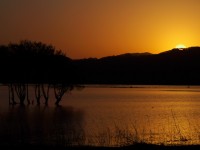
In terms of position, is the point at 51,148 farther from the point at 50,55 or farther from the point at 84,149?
the point at 50,55

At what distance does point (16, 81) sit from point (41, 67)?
5.48 m

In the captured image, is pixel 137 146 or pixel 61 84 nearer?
pixel 137 146

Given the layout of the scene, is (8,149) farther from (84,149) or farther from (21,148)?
(84,149)

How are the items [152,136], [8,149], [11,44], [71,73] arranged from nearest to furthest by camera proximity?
[8,149] → [152,136] → [71,73] → [11,44]

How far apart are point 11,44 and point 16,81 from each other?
26.3ft

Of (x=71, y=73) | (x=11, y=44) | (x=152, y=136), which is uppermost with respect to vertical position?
(x=11, y=44)

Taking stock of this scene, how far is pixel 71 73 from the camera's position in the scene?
83.1 metres

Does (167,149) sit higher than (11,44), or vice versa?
(11,44)

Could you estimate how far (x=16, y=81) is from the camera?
85562 millimetres

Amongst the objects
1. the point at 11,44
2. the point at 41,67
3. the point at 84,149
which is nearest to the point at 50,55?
the point at 41,67

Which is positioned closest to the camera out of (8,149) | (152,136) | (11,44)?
(8,149)

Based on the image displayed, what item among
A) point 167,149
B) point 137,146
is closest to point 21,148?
point 137,146

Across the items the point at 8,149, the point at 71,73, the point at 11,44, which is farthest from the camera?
the point at 11,44

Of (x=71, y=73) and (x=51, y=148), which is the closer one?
(x=51, y=148)
